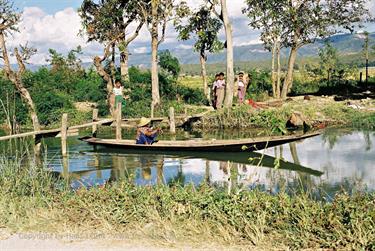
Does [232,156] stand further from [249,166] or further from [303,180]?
[303,180]

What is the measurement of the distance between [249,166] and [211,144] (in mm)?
1341

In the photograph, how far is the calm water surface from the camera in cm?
960

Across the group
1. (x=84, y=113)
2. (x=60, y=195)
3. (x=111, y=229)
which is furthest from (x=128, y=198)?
(x=84, y=113)

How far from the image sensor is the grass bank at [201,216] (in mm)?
5035

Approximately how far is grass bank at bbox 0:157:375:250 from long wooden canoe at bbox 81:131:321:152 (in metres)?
5.55

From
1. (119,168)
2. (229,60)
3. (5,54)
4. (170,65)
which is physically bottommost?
(119,168)

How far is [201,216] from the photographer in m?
5.71

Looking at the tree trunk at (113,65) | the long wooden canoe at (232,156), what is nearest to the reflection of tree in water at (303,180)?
the long wooden canoe at (232,156)

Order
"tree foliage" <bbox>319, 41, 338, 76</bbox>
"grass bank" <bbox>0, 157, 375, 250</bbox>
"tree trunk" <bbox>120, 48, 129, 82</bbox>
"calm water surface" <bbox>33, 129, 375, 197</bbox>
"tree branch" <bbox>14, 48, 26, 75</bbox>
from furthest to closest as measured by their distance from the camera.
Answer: "tree foliage" <bbox>319, 41, 338, 76</bbox> → "tree trunk" <bbox>120, 48, 129, 82</bbox> → "tree branch" <bbox>14, 48, 26, 75</bbox> → "calm water surface" <bbox>33, 129, 375, 197</bbox> → "grass bank" <bbox>0, 157, 375, 250</bbox>

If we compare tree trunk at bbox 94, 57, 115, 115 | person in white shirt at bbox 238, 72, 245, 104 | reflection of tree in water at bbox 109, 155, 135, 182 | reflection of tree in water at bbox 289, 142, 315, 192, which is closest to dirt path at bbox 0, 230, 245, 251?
reflection of tree in water at bbox 289, 142, 315, 192

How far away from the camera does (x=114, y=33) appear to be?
23141mm

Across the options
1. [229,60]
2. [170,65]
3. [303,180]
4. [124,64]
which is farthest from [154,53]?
[303,180]

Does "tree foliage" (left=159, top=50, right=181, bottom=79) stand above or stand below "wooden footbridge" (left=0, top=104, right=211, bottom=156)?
above

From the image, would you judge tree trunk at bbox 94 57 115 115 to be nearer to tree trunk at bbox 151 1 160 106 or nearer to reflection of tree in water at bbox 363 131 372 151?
tree trunk at bbox 151 1 160 106
